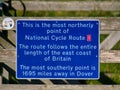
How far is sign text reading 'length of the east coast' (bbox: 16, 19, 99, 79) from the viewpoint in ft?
20.5

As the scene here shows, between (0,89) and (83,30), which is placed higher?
(83,30)

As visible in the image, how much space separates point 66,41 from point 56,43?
0.41 feet

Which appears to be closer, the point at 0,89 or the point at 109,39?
the point at 0,89

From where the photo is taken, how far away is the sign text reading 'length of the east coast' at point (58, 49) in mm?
6250

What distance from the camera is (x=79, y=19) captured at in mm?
6227

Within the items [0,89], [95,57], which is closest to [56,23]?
[95,57]

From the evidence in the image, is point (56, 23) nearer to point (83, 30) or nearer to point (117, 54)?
point (83, 30)

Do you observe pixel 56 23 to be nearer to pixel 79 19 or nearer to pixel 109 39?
pixel 79 19

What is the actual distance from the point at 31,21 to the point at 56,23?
12.0 inches

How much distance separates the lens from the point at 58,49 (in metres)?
6.30

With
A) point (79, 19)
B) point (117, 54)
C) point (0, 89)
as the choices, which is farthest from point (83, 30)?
point (0, 89)

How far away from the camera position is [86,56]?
6.30 m

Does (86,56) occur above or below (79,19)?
below

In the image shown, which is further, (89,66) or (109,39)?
(109,39)
